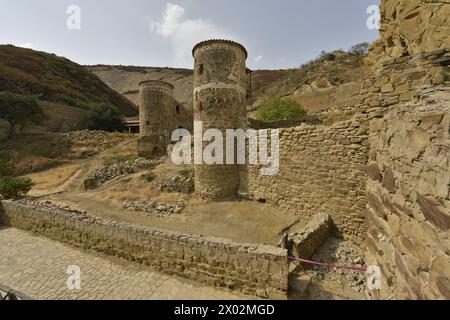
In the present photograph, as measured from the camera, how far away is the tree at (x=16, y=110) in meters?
23.9

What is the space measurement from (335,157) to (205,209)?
19.2ft

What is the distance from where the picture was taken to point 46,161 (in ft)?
65.6

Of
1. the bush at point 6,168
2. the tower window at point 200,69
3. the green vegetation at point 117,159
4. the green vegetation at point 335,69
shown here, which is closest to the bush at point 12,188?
the green vegetation at point 117,159

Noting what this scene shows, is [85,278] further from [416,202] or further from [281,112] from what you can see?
[281,112]

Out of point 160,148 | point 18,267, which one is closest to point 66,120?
point 160,148

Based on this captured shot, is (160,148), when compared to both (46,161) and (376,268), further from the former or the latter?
(376,268)

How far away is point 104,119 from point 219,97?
103ft

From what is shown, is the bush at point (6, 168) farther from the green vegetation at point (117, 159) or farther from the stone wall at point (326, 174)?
the stone wall at point (326, 174)

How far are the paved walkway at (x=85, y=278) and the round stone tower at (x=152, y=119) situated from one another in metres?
13.7

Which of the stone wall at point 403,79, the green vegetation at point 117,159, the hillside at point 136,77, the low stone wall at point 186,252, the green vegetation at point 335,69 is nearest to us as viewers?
the stone wall at point 403,79

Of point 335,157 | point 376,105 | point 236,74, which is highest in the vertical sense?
point 236,74

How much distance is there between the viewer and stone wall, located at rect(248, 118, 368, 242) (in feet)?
18.6

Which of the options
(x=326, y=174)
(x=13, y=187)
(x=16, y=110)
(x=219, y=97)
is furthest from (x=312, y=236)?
(x=16, y=110)
